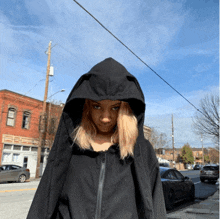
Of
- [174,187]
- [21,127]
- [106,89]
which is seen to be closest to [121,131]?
[106,89]

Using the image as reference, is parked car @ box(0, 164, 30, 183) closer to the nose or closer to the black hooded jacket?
the black hooded jacket

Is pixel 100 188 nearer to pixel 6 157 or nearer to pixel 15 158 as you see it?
pixel 6 157

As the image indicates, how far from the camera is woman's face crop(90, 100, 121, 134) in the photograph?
174cm

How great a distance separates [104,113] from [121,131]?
0.20m

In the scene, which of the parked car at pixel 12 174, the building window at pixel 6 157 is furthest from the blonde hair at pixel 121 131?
the building window at pixel 6 157

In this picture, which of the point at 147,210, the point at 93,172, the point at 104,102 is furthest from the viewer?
the point at 104,102

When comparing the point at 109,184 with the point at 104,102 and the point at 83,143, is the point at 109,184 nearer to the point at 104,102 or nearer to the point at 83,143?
the point at 83,143

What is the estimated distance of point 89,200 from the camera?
1.51 meters

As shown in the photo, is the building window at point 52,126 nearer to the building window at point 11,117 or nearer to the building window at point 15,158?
the building window at point 11,117

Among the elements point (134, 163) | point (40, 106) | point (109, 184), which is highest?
point (40, 106)

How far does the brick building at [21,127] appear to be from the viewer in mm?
21297

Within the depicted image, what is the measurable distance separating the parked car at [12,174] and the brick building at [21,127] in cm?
399

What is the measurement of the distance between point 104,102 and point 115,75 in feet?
0.72

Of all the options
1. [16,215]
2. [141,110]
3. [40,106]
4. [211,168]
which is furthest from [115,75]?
[40,106]
